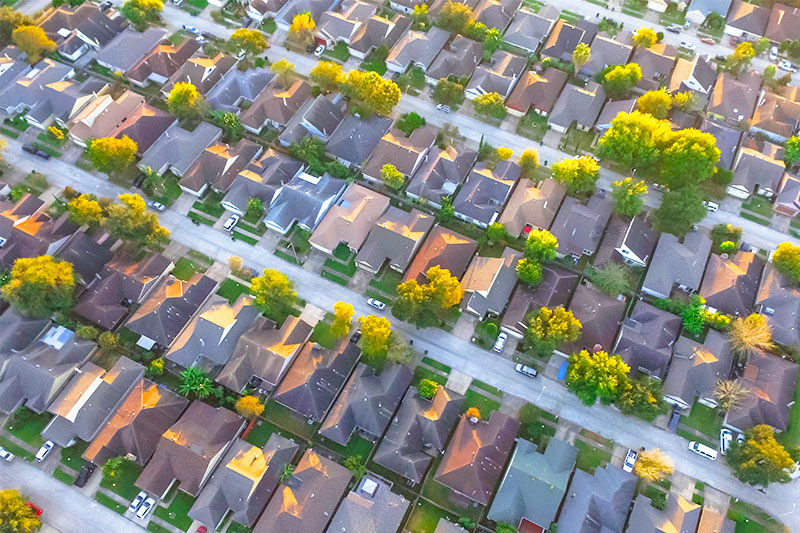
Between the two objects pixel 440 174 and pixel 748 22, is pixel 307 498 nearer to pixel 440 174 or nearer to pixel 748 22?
pixel 440 174

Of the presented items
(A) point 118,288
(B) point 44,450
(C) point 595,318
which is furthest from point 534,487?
(A) point 118,288

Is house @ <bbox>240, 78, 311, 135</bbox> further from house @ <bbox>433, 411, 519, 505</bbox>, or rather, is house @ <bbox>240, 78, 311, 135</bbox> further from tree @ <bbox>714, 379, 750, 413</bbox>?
tree @ <bbox>714, 379, 750, 413</bbox>

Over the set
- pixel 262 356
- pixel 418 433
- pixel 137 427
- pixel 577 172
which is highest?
pixel 577 172

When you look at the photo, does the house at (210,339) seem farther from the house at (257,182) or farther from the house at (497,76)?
the house at (497,76)

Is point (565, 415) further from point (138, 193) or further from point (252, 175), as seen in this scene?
point (138, 193)

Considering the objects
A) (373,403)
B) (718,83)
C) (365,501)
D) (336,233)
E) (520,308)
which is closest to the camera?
(365,501)

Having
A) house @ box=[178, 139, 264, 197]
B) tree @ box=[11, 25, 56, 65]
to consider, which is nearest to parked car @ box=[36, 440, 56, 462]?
house @ box=[178, 139, 264, 197]

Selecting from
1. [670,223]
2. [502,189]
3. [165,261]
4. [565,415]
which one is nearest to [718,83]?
[670,223]
